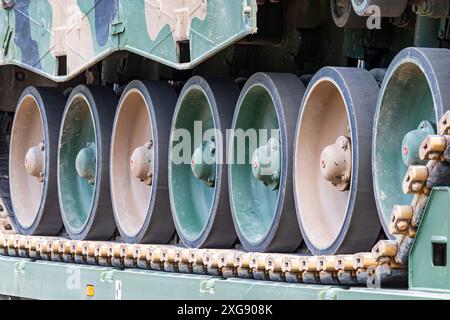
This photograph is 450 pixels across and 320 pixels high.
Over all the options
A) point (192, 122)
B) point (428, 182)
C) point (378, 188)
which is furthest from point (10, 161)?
point (428, 182)

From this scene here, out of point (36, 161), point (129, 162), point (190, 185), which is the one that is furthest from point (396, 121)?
point (36, 161)

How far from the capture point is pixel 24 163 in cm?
1167

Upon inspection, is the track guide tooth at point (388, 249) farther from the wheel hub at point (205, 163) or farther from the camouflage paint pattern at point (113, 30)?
the wheel hub at point (205, 163)

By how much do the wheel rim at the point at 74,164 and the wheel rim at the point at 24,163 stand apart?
51 centimetres

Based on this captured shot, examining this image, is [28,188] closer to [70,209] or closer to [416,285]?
[70,209]

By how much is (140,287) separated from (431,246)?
321 cm

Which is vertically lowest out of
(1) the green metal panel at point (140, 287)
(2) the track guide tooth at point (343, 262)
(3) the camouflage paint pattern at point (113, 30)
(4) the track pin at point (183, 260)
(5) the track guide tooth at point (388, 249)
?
(1) the green metal panel at point (140, 287)

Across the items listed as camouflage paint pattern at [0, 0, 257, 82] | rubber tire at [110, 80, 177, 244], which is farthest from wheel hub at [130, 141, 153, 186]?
camouflage paint pattern at [0, 0, 257, 82]

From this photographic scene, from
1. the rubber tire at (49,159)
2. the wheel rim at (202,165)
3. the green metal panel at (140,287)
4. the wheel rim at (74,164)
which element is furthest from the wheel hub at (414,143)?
the rubber tire at (49,159)

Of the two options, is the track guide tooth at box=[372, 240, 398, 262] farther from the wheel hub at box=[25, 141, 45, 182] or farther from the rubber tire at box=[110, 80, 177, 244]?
the wheel hub at box=[25, 141, 45, 182]

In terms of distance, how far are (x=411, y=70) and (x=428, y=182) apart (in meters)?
0.77

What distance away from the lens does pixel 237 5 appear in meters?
7.94

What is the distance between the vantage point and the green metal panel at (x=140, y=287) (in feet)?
23.7
